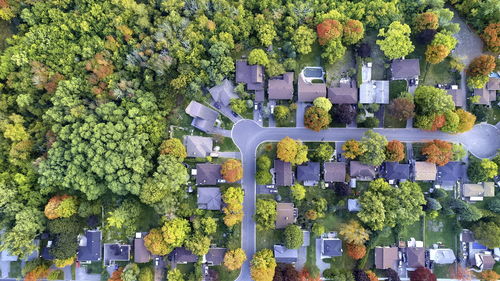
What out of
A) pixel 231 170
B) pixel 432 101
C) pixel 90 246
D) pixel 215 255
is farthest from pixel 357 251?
pixel 90 246

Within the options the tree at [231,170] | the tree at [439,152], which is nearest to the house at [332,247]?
the tree at [231,170]

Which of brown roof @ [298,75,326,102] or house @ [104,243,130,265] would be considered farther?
house @ [104,243,130,265]

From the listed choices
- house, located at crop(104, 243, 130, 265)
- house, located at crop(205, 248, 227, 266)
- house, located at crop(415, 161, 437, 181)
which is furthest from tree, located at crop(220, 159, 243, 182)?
house, located at crop(415, 161, 437, 181)

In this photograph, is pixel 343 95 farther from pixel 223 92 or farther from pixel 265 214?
pixel 265 214

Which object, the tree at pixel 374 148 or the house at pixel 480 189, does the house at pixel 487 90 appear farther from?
the tree at pixel 374 148

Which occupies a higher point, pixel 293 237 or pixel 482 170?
pixel 482 170

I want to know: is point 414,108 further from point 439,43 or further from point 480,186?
point 480,186

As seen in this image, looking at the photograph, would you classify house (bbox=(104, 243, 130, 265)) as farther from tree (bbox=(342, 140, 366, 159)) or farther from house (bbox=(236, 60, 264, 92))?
tree (bbox=(342, 140, 366, 159))
